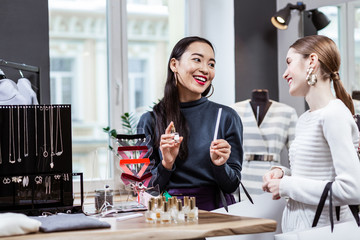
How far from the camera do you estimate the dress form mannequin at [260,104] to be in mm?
3602

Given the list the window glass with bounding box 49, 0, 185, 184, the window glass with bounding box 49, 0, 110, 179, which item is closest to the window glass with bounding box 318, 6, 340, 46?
the window glass with bounding box 49, 0, 185, 184

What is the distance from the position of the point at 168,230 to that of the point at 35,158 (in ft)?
1.79

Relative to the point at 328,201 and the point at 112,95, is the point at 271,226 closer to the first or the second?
the point at 328,201

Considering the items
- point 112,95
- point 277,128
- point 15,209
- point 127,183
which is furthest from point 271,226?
point 112,95

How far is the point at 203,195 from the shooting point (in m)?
1.86

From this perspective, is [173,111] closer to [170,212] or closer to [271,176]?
[271,176]

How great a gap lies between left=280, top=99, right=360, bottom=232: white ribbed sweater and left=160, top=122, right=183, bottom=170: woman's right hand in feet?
1.19

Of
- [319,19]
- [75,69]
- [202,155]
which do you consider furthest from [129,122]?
[75,69]

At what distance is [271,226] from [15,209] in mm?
737

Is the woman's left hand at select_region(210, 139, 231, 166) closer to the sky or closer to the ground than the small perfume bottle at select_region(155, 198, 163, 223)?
closer to the sky

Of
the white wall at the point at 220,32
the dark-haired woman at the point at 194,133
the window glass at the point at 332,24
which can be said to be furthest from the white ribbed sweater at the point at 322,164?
the white wall at the point at 220,32

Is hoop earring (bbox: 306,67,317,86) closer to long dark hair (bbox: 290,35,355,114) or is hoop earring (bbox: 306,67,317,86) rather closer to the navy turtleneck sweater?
long dark hair (bbox: 290,35,355,114)

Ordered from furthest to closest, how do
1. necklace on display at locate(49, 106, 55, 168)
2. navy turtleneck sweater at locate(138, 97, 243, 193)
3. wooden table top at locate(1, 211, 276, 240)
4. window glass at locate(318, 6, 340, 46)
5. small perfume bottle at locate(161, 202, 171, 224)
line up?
window glass at locate(318, 6, 340, 46)
navy turtleneck sweater at locate(138, 97, 243, 193)
necklace on display at locate(49, 106, 55, 168)
small perfume bottle at locate(161, 202, 171, 224)
wooden table top at locate(1, 211, 276, 240)

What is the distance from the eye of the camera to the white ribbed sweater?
146 centimetres
